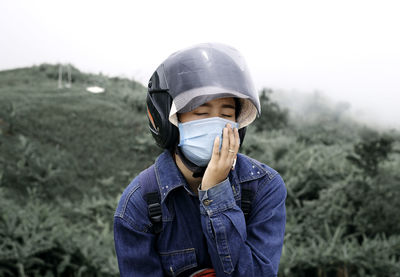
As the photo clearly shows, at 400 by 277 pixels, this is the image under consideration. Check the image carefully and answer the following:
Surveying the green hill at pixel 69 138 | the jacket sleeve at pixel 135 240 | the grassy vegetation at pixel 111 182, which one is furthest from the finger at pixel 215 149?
the green hill at pixel 69 138

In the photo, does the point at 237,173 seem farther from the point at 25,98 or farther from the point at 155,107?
the point at 25,98

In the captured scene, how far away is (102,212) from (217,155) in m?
8.28

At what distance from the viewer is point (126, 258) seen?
68.3 inches

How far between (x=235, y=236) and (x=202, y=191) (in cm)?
23

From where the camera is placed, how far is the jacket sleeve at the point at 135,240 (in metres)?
1.72

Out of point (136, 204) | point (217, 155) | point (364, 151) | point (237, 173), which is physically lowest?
point (364, 151)

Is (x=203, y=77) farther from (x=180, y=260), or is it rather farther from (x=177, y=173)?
(x=180, y=260)

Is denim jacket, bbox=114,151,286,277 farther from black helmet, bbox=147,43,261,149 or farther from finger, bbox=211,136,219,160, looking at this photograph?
black helmet, bbox=147,43,261,149

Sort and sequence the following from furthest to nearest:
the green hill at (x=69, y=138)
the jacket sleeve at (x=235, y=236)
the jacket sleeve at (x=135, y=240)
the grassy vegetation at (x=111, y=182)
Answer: the green hill at (x=69, y=138) < the grassy vegetation at (x=111, y=182) < the jacket sleeve at (x=135, y=240) < the jacket sleeve at (x=235, y=236)

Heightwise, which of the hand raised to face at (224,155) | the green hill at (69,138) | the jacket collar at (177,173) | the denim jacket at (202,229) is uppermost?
the hand raised to face at (224,155)

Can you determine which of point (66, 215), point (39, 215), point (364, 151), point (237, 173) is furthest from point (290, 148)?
point (237, 173)

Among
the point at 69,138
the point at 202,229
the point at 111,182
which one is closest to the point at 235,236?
the point at 202,229

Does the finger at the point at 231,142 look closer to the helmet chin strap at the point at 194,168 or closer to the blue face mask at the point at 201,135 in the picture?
the blue face mask at the point at 201,135

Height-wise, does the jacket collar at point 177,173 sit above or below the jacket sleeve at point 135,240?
above
